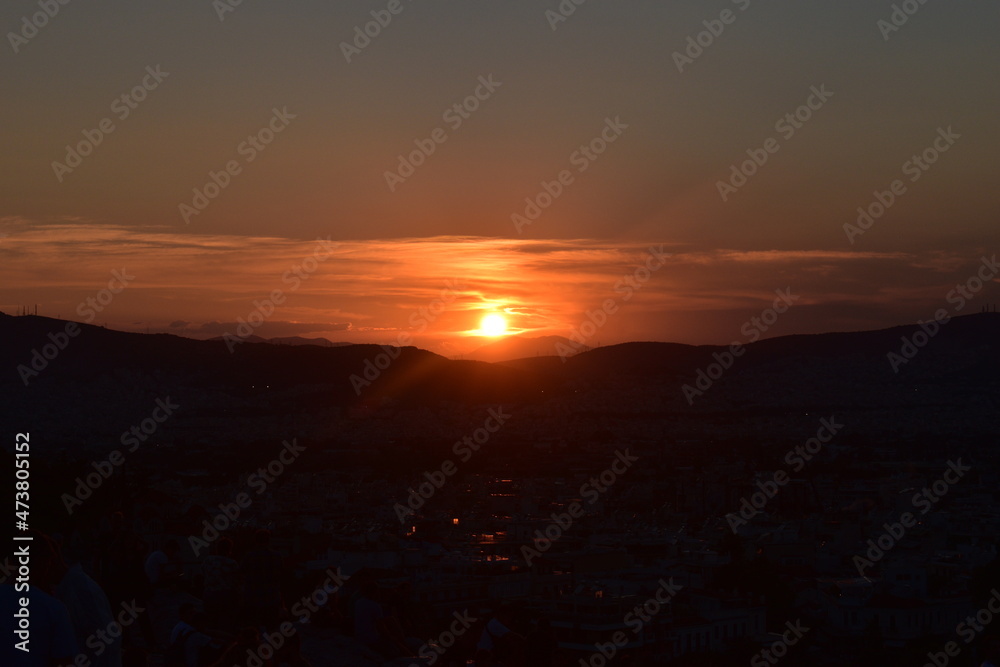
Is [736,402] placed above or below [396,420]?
above

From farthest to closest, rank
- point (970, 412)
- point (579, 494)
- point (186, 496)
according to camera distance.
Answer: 1. point (970, 412)
2. point (579, 494)
3. point (186, 496)

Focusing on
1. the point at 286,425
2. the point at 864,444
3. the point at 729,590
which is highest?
the point at 864,444

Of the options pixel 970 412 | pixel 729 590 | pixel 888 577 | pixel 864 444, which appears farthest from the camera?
pixel 970 412

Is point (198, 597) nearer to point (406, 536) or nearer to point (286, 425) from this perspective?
point (406, 536)

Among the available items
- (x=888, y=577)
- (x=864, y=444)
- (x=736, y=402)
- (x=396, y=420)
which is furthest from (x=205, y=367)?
(x=888, y=577)

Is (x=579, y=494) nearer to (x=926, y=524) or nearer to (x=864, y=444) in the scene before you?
(x=926, y=524)

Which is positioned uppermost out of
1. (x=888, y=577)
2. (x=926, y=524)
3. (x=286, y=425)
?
(x=286, y=425)

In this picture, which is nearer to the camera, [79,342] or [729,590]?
[729,590]

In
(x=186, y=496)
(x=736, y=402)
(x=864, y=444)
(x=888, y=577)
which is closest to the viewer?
(x=888, y=577)

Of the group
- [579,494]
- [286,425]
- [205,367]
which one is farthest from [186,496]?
[205,367]
